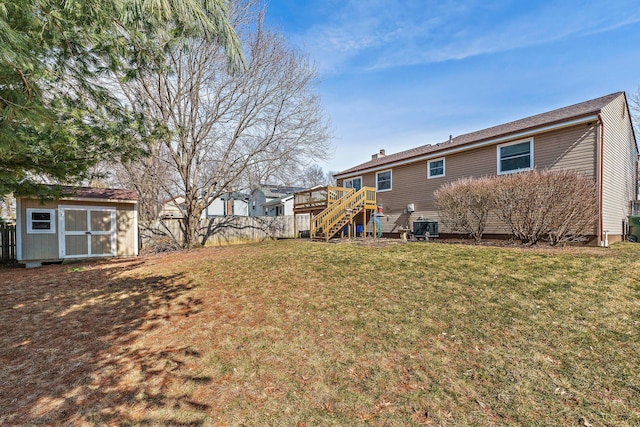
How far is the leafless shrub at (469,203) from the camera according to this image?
→ 9.80 m

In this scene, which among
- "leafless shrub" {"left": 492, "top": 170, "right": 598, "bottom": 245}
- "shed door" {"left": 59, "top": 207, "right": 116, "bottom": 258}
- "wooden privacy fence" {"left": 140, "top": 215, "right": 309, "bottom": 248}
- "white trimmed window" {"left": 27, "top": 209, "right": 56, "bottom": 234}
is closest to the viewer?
"leafless shrub" {"left": 492, "top": 170, "right": 598, "bottom": 245}

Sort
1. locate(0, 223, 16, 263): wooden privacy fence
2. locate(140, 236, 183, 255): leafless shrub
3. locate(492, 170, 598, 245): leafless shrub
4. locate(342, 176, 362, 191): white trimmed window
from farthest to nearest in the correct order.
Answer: locate(342, 176, 362, 191): white trimmed window
locate(140, 236, 183, 255): leafless shrub
locate(0, 223, 16, 263): wooden privacy fence
locate(492, 170, 598, 245): leafless shrub

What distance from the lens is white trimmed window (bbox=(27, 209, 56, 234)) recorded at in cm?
922

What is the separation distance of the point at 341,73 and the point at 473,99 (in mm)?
6777

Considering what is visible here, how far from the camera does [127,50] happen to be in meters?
4.50

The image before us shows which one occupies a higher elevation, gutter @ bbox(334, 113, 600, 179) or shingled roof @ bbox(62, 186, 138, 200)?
gutter @ bbox(334, 113, 600, 179)

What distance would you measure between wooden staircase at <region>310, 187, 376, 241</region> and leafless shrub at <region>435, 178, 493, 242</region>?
127 inches

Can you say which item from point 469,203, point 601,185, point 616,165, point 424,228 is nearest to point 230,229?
point 424,228

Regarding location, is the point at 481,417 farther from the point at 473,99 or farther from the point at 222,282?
the point at 473,99

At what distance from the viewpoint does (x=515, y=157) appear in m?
11.1

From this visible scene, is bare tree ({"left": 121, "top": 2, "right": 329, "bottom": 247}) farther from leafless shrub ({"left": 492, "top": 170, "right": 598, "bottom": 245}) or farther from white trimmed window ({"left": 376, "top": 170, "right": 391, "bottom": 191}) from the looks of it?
leafless shrub ({"left": 492, "top": 170, "right": 598, "bottom": 245})

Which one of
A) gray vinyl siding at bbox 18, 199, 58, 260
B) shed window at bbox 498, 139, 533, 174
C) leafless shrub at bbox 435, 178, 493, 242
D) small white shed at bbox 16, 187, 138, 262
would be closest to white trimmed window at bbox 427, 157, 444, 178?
shed window at bbox 498, 139, 533, 174

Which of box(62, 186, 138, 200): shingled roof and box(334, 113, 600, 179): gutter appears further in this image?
box(62, 186, 138, 200): shingled roof

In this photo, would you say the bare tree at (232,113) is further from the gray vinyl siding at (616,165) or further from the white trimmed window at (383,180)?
the gray vinyl siding at (616,165)
